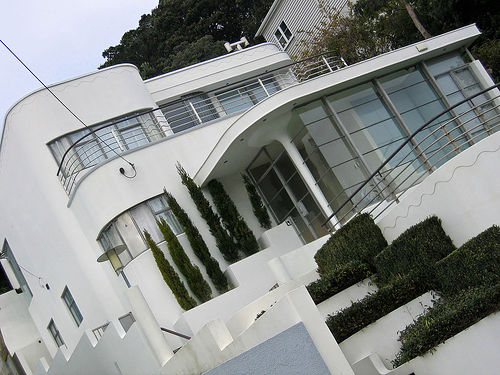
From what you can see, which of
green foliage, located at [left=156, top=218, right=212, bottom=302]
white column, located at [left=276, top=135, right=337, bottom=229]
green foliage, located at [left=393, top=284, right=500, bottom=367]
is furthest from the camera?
green foliage, located at [left=156, top=218, right=212, bottom=302]

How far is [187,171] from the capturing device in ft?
64.4

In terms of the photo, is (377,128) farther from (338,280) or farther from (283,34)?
(283,34)

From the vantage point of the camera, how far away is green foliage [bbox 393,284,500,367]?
31.4 ft

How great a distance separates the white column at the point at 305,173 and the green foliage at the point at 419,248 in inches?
207

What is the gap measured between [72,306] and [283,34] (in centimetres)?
1813

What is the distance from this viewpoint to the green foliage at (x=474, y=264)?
10266 millimetres

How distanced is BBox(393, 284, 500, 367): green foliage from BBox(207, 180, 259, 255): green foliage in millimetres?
8960

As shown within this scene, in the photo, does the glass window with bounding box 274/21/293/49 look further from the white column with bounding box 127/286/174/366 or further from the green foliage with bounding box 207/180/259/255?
the white column with bounding box 127/286/174/366

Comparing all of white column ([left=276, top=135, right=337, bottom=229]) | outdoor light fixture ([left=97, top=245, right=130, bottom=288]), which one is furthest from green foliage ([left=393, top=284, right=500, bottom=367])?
outdoor light fixture ([left=97, top=245, right=130, bottom=288])

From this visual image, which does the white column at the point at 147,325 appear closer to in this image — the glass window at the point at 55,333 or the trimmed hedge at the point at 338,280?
the trimmed hedge at the point at 338,280

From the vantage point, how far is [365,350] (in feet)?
36.8

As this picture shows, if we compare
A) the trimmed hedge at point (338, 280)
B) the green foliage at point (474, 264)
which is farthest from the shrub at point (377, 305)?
the trimmed hedge at point (338, 280)

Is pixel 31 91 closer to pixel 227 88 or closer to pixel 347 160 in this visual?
pixel 227 88

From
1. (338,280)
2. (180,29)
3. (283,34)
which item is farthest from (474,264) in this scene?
(180,29)
